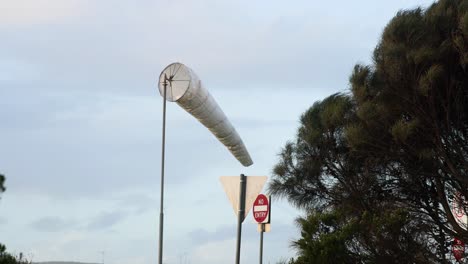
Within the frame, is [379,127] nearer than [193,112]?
No

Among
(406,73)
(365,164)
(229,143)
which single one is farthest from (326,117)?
(229,143)

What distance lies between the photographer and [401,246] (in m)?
21.8

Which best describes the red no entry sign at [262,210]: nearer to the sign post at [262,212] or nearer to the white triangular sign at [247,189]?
Answer: the sign post at [262,212]

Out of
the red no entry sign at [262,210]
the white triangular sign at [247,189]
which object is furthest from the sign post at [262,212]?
the white triangular sign at [247,189]

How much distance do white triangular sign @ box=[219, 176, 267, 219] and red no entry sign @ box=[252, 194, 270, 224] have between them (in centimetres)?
194

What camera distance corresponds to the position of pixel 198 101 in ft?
50.4

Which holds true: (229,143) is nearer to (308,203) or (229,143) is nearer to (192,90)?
(192,90)

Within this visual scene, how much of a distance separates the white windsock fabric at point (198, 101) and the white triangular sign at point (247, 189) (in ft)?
6.22

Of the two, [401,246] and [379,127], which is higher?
[379,127]

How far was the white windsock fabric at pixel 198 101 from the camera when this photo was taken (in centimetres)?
1546

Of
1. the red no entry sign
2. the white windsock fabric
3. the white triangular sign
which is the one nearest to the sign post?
the red no entry sign

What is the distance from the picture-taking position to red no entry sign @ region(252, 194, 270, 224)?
51.5ft

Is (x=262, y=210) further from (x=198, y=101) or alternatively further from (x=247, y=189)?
(x=198, y=101)

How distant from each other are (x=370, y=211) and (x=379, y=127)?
2.79 m
